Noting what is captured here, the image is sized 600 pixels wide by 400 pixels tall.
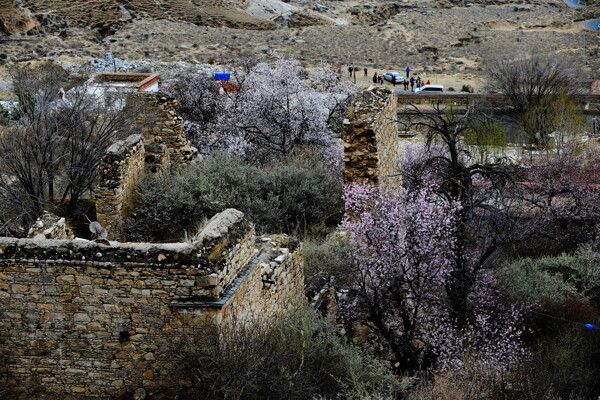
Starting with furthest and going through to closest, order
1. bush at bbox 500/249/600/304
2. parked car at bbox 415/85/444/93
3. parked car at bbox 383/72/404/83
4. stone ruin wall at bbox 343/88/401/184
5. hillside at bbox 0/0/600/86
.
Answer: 1. hillside at bbox 0/0/600/86
2. parked car at bbox 383/72/404/83
3. parked car at bbox 415/85/444/93
4. stone ruin wall at bbox 343/88/401/184
5. bush at bbox 500/249/600/304

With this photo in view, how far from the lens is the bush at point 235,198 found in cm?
1288

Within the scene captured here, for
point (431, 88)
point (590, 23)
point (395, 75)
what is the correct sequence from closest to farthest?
point (431, 88), point (395, 75), point (590, 23)

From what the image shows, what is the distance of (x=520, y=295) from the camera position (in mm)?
11750

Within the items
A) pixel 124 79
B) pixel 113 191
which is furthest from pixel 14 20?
pixel 113 191

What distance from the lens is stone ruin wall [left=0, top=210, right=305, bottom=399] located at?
686 cm

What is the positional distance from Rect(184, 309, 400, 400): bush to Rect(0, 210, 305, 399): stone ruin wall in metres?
0.25

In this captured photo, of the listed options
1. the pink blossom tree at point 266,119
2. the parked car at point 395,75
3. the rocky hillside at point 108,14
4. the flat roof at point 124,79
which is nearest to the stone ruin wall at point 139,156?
the pink blossom tree at point 266,119

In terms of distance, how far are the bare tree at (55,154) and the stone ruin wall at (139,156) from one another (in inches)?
62.3

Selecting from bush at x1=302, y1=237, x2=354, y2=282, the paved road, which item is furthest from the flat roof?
the paved road

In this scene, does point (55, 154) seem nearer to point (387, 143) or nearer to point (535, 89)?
point (387, 143)

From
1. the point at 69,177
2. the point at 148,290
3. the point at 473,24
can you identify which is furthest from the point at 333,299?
the point at 473,24

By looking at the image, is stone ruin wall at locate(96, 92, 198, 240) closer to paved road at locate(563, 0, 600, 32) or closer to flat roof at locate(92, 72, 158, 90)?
flat roof at locate(92, 72, 158, 90)

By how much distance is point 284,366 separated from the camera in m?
7.18

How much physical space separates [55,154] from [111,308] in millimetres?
10883
